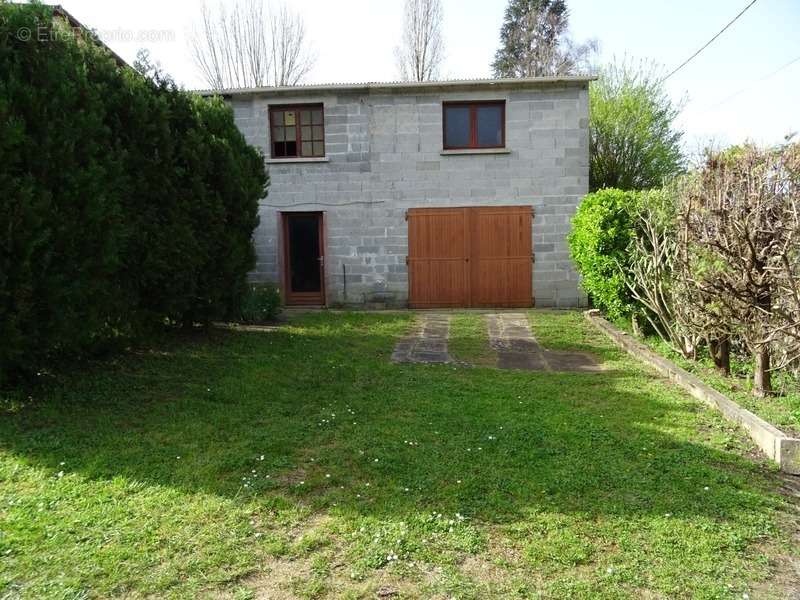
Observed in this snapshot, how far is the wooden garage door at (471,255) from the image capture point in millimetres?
11383

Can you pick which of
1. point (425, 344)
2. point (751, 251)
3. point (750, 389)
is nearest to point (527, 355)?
point (425, 344)

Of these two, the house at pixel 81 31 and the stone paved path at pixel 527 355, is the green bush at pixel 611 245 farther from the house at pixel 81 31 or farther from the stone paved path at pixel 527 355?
the house at pixel 81 31

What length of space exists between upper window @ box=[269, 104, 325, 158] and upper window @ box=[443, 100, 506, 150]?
2.70m

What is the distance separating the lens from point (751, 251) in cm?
449

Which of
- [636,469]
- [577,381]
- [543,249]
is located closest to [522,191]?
[543,249]

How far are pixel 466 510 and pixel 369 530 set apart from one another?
1.78 feet

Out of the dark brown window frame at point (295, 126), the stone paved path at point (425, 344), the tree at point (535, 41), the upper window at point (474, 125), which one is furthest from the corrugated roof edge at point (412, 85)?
the tree at point (535, 41)

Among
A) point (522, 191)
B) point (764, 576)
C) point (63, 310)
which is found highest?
point (522, 191)

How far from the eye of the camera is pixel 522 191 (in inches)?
445

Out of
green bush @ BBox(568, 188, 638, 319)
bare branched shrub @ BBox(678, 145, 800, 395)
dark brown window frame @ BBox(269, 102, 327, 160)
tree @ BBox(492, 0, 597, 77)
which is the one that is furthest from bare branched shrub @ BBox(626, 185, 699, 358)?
tree @ BBox(492, 0, 597, 77)

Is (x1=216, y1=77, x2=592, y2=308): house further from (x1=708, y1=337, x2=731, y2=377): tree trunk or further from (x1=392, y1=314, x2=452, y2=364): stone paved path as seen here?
(x1=708, y1=337, x2=731, y2=377): tree trunk

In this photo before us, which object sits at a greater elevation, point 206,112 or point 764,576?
point 206,112

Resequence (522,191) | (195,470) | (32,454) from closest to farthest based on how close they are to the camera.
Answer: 1. (195,470)
2. (32,454)
3. (522,191)

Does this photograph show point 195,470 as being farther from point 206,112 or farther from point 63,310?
point 206,112
